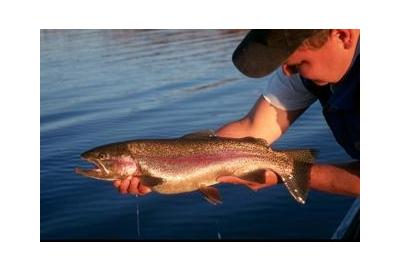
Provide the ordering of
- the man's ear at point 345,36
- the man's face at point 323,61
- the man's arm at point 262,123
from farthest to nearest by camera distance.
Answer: the man's arm at point 262,123
the man's ear at point 345,36
the man's face at point 323,61

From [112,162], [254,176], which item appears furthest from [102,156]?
[254,176]

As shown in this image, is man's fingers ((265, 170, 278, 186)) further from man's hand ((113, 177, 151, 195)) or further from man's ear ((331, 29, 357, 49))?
man's ear ((331, 29, 357, 49))

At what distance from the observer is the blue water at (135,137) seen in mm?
3732

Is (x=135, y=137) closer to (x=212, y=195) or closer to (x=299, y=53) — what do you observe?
(x=212, y=195)

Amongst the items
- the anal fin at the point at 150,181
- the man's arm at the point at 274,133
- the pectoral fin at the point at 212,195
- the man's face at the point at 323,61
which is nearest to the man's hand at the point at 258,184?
the man's arm at the point at 274,133

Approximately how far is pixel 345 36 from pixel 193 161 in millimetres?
1020

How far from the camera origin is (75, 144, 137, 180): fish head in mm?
3355

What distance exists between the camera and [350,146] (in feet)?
12.0

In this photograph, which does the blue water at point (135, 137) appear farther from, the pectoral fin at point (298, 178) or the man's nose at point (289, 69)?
the man's nose at point (289, 69)

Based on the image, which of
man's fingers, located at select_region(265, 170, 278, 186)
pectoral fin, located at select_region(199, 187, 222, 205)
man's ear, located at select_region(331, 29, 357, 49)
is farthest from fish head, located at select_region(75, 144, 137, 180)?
man's ear, located at select_region(331, 29, 357, 49)

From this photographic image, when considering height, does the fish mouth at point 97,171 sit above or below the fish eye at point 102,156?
below

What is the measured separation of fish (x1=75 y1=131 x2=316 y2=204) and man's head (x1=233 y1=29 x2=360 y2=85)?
470mm
